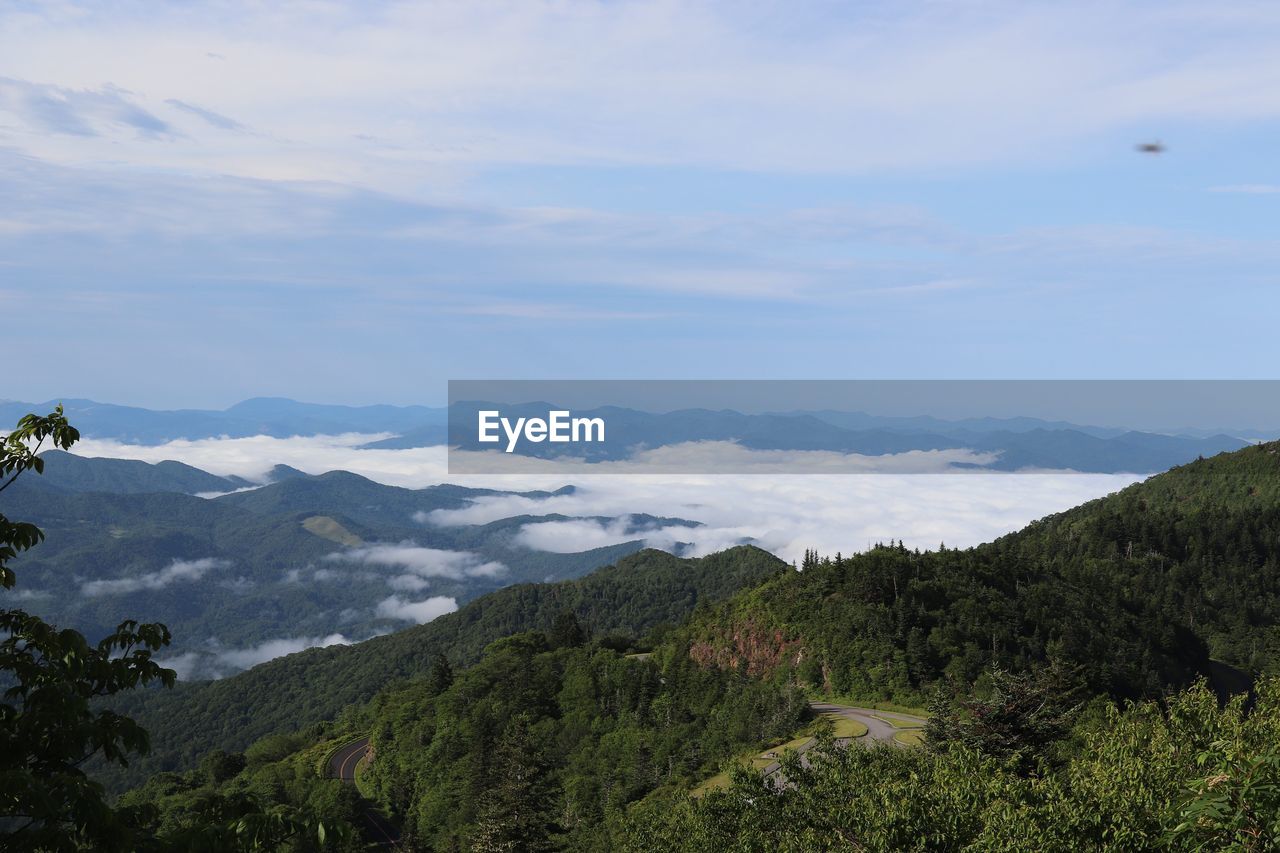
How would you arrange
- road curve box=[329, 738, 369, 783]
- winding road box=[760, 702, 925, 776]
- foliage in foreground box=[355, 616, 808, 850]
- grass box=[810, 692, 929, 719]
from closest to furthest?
foliage in foreground box=[355, 616, 808, 850], winding road box=[760, 702, 925, 776], grass box=[810, 692, 929, 719], road curve box=[329, 738, 369, 783]

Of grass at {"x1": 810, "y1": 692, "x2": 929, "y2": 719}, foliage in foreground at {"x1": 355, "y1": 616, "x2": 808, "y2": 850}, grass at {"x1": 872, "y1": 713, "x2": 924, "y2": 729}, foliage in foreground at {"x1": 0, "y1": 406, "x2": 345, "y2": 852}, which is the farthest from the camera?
grass at {"x1": 810, "y1": 692, "x2": 929, "y2": 719}

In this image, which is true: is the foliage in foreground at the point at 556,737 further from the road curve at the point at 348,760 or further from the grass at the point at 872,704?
the road curve at the point at 348,760

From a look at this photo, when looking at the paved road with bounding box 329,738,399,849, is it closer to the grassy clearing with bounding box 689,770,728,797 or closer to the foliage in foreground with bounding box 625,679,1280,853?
the grassy clearing with bounding box 689,770,728,797

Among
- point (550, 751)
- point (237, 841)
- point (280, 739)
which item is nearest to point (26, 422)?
point (237, 841)

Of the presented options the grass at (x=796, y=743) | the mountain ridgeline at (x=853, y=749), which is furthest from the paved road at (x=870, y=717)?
the mountain ridgeline at (x=853, y=749)

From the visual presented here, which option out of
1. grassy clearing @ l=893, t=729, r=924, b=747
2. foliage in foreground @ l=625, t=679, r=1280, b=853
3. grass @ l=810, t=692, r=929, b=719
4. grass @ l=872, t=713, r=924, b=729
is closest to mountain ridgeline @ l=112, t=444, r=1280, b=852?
foliage in foreground @ l=625, t=679, r=1280, b=853

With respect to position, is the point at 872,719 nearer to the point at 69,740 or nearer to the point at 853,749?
the point at 853,749
